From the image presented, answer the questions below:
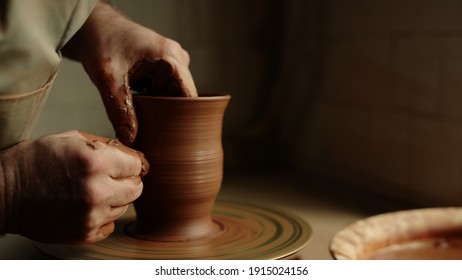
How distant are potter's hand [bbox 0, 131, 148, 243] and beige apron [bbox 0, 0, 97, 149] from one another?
0.05 metres

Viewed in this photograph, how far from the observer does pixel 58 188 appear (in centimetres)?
93

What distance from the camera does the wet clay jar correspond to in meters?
1.20

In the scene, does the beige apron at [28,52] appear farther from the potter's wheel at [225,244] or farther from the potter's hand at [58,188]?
the potter's wheel at [225,244]

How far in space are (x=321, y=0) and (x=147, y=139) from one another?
1.09m

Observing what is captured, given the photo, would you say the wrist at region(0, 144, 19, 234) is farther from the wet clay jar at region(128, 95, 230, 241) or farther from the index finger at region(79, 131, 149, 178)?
the wet clay jar at region(128, 95, 230, 241)

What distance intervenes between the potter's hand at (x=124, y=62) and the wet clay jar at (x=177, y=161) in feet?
0.15

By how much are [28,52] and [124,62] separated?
0.28m

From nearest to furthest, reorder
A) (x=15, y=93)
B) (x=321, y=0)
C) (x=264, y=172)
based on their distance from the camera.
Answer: (x=15, y=93) < (x=321, y=0) < (x=264, y=172)

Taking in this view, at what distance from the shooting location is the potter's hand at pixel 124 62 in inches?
46.3

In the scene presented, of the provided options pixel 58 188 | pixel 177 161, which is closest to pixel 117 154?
pixel 58 188

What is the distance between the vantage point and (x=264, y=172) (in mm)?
2225

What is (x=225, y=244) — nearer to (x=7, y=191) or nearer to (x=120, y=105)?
(x=120, y=105)
